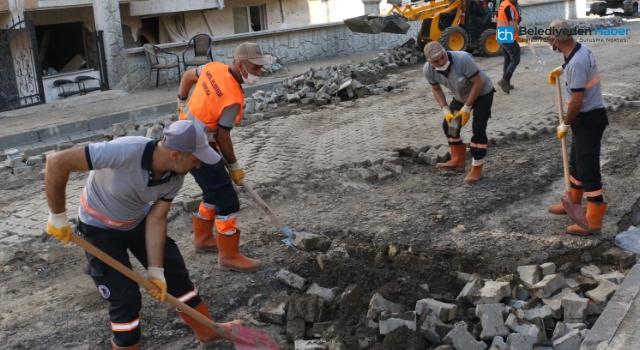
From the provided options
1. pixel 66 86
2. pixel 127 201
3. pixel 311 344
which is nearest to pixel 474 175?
pixel 311 344

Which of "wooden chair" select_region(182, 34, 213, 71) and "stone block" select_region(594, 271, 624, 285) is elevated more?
"wooden chair" select_region(182, 34, 213, 71)

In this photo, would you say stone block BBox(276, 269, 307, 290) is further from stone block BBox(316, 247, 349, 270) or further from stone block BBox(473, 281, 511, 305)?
Answer: stone block BBox(473, 281, 511, 305)

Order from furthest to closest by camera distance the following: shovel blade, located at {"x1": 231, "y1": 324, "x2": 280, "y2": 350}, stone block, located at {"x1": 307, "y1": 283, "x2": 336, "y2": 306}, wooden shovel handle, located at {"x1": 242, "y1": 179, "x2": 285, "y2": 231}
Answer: wooden shovel handle, located at {"x1": 242, "y1": 179, "x2": 285, "y2": 231}
stone block, located at {"x1": 307, "y1": 283, "x2": 336, "y2": 306}
shovel blade, located at {"x1": 231, "y1": 324, "x2": 280, "y2": 350}

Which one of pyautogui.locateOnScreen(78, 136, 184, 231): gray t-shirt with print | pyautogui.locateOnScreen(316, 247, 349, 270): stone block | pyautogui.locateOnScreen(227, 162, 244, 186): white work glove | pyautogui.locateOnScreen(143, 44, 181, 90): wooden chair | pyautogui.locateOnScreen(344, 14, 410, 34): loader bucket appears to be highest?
pyautogui.locateOnScreen(344, 14, 410, 34): loader bucket

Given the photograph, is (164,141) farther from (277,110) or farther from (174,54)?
(174,54)

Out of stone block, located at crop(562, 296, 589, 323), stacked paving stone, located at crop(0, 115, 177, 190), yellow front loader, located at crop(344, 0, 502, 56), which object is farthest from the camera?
yellow front loader, located at crop(344, 0, 502, 56)

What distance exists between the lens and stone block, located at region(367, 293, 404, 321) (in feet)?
13.9

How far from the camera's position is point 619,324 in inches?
158

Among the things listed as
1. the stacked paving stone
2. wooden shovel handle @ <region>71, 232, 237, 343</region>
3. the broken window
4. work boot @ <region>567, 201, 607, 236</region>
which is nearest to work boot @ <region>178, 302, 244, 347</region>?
wooden shovel handle @ <region>71, 232, 237, 343</region>

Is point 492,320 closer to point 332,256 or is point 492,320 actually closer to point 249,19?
point 332,256

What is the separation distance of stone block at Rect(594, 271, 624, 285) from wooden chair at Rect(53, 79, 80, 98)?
12.5 metres

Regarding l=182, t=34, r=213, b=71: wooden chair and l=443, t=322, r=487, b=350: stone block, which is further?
l=182, t=34, r=213, b=71: wooden chair

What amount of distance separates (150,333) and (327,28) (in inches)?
548

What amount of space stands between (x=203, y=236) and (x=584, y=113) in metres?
3.41
